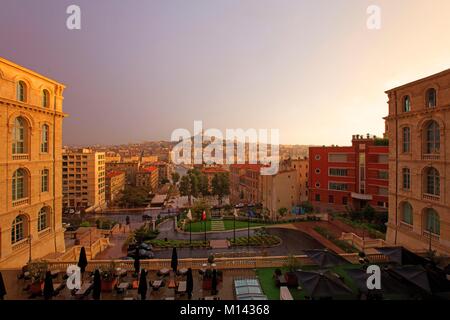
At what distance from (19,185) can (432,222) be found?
2839cm

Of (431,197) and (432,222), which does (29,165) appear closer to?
(431,197)

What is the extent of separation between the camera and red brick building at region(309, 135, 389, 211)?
1532 inches

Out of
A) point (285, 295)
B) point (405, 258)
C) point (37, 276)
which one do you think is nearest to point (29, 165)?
point (37, 276)

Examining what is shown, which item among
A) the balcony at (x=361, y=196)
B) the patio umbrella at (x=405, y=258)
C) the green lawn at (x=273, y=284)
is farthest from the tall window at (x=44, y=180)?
the balcony at (x=361, y=196)

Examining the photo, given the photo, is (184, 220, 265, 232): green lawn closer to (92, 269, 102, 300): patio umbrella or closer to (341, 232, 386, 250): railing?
(341, 232, 386, 250): railing

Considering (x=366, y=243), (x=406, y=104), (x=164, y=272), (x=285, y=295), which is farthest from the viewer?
(x=366, y=243)

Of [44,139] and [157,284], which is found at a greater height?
[44,139]

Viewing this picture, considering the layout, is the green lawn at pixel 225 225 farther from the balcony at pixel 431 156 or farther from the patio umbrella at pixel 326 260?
the balcony at pixel 431 156

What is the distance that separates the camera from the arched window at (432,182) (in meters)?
18.3

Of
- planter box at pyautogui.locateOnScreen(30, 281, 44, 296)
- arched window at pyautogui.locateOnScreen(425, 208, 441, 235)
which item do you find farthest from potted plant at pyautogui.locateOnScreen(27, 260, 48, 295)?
arched window at pyautogui.locateOnScreen(425, 208, 441, 235)

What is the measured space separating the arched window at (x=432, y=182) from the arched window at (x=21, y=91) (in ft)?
93.2

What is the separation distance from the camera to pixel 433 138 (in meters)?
18.6
